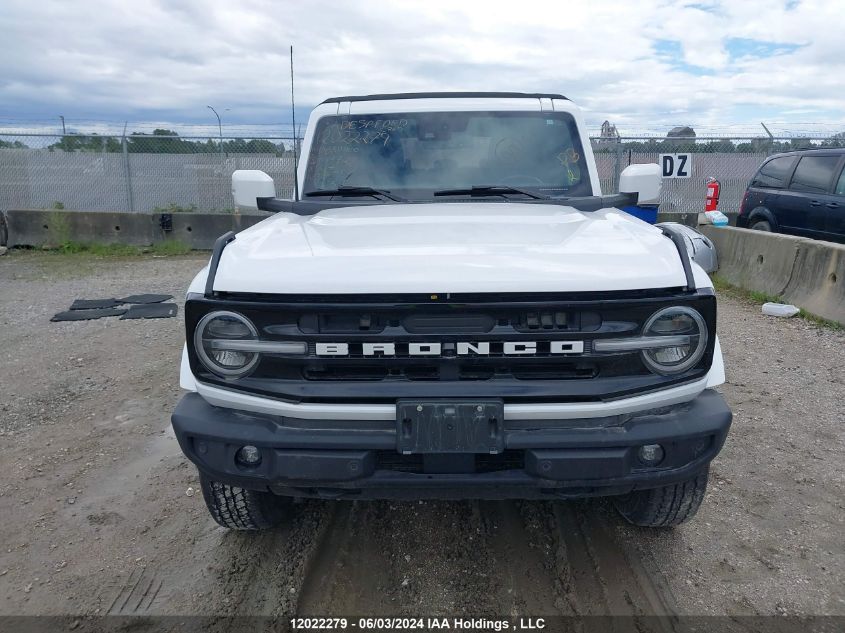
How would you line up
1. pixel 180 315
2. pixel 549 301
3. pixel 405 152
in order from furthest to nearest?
1. pixel 180 315
2. pixel 405 152
3. pixel 549 301

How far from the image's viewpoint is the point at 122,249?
12.3 m

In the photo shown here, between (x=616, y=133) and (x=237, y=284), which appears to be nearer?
(x=237, y=284)

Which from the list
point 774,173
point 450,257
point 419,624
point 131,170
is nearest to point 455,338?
point 450,257

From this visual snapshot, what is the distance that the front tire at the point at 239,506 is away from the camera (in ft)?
9.72

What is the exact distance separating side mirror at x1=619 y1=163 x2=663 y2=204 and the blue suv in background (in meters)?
5.74

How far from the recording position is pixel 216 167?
14.5m

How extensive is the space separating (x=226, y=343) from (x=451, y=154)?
2041mm

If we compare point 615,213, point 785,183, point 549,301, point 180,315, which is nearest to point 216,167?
point 180,315

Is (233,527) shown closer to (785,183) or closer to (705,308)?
(705,308)

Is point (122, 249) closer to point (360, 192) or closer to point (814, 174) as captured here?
point (360, 192)

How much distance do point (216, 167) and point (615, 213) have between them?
12.4 metres

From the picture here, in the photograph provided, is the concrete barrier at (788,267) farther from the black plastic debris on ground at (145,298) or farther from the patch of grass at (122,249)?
the patch of grass at (122,249)

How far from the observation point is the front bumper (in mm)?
2453

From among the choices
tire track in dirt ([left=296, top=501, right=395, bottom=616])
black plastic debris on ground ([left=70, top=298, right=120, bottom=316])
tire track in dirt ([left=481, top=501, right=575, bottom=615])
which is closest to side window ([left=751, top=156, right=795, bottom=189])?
tire track in dirt ([left=481, top=501, right=575, bottom=615])
